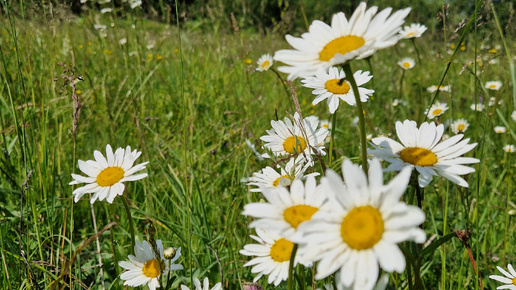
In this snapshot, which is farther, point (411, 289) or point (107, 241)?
point (107, 241)

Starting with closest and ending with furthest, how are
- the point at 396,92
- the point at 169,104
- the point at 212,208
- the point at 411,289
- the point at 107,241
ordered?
the point at 411,289 → the point at 107,241 → the point at 212,208 → the point at 169,104 → the point at 396,92

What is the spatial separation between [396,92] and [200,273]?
10.4 ft

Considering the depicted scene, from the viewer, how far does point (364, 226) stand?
0.52 metres

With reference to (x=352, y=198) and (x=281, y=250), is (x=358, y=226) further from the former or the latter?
(x=281, y=250)

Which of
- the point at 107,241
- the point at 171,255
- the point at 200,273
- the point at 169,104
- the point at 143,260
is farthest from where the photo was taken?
the point at 169,104

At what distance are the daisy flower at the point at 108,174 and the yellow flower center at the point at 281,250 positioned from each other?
37 cm

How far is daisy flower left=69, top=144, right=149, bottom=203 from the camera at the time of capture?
100 centimetres

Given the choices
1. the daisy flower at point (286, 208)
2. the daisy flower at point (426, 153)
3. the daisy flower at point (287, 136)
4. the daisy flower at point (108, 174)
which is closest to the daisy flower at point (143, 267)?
the daisy flower at point (108, 174)

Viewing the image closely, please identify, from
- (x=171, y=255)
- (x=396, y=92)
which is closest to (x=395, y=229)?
(x=171, y=255)

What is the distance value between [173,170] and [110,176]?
2.84 ft

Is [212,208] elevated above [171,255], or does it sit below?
below

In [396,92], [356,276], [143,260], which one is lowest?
[396,92]

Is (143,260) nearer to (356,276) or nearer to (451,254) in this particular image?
(356,276)

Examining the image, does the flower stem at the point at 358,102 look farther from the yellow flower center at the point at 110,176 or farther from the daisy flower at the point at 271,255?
the yellow flower center at the point at 110,176
